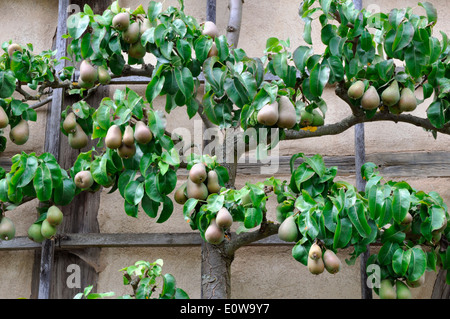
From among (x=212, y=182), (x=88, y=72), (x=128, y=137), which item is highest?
(x=88, y=72)

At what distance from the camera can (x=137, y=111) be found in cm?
207

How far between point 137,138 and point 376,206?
0.76 metres

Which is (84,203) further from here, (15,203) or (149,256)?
(15,203)

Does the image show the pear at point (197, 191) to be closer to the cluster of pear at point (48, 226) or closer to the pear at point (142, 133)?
the pear at point (142, 133)

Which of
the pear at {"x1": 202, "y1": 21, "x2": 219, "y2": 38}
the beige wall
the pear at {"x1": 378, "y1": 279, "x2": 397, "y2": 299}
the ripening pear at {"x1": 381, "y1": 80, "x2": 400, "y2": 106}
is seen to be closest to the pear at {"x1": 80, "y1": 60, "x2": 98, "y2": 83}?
the pear at {"x1": 202, "y1": 21, "x2": 219, "y2": 38}

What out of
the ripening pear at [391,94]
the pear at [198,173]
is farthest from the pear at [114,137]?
the ripening pear at [391,94]

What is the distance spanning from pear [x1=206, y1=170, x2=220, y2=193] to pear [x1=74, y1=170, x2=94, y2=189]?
46 cm

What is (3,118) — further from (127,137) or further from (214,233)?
(214,233)

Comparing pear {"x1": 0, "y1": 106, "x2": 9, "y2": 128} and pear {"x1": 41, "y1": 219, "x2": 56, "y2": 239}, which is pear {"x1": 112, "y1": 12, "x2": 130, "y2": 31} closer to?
pear {"x1": 0, "y1": 106, "x2": 9, "y2": 128}

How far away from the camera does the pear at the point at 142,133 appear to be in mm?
2039

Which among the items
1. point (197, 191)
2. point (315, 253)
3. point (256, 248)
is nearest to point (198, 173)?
point (197, 191)

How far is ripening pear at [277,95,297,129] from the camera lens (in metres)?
2.04

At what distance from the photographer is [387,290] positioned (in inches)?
82.4

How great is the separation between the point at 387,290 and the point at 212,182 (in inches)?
25.8
